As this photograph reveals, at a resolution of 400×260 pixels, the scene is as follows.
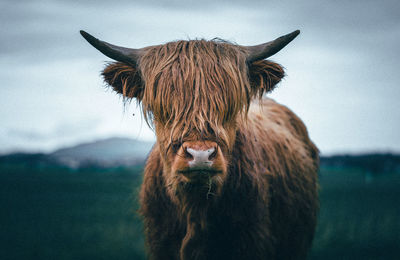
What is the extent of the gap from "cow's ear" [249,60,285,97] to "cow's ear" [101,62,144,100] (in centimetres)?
93

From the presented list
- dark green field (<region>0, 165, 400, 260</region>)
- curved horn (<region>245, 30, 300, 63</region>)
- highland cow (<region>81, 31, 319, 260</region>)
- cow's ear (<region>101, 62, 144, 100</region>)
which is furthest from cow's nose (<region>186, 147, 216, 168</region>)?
dark green field (<region>0, 165, 400, 260</region>)

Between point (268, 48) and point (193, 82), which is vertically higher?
point (268, 48)

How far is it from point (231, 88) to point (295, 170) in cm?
191

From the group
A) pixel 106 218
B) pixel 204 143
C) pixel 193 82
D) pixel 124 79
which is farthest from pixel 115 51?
pixel 106 218

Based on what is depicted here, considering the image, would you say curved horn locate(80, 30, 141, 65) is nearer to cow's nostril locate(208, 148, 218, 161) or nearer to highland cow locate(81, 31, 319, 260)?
highland cow locate(81, 31, 319, 260)

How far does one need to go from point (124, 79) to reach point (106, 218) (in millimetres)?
6735

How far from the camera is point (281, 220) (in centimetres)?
339

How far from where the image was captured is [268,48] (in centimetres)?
269

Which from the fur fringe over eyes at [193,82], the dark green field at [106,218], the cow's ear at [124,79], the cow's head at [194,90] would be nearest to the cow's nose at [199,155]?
the cow's head at [194,90]

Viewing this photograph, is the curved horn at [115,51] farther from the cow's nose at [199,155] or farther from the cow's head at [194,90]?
the cow's nose at [199,155]

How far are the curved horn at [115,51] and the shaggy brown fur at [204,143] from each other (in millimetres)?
77

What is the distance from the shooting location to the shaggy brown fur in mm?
2273

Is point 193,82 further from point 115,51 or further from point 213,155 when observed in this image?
point 115,51

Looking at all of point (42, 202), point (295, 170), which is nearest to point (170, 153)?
point (295, 170)
